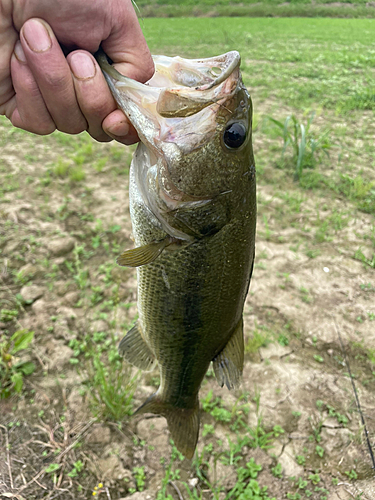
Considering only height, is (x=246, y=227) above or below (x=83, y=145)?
above

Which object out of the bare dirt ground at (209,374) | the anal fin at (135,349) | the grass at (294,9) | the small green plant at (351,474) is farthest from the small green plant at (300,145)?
the anal fin at (135,349)

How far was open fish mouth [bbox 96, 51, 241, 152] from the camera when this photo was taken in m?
1.21

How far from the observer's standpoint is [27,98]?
1307mm

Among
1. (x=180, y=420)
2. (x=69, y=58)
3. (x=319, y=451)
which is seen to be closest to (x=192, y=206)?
(x=69, y=58)

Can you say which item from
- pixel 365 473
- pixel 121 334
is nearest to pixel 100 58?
pixel 121 334

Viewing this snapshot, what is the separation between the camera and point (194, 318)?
153 centimetres

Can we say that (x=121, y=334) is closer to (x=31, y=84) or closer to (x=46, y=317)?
(x=46, y=317)

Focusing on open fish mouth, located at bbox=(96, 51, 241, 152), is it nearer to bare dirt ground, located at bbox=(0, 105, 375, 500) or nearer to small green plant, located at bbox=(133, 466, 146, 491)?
bare dirt ground, located at bbox=(0, 105, 375, 500)

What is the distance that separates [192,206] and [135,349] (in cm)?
84

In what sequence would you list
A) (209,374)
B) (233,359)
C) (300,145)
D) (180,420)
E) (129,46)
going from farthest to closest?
1. (300,145)
2. (209,374)
3. (180,420)
4. (233,359)
5. (129,46)

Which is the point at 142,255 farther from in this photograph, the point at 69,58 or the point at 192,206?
the point at 69,58

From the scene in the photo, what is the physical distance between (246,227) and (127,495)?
1754mm

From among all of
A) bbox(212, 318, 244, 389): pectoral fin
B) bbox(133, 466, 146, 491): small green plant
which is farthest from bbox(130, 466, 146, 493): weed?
bbox(212, 318, 244, 389): pectoral fin

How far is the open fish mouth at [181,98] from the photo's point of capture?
121cm
